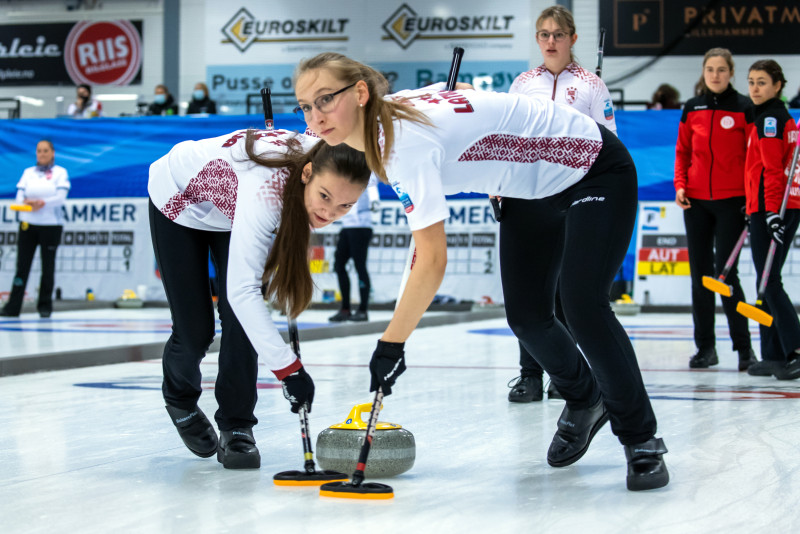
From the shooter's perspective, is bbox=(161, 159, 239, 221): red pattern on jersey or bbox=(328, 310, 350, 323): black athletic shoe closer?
bbox=(161, 159, 239, 221): red pattern on jersey

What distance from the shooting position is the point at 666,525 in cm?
196

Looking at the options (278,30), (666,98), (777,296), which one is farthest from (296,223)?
(278,30)

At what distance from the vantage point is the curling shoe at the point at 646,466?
2.31 meters

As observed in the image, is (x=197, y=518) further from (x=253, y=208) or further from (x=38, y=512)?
(x=253, y=208)

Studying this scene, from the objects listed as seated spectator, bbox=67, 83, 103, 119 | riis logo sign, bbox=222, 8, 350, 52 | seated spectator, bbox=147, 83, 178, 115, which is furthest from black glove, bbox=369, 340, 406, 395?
riis logo sign, bbox=222, 8, 350, 52

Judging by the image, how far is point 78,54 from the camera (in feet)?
62.4

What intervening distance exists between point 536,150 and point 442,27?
50.9ft

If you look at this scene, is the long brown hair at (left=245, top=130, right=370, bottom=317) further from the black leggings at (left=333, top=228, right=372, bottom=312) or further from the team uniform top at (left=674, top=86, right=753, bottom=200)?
the black leggings at (left=333, top=228, right=372, bottom=312)

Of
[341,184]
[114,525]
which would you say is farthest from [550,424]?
[114,525]

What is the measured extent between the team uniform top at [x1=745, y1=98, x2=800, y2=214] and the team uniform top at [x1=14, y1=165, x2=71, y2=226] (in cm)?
681

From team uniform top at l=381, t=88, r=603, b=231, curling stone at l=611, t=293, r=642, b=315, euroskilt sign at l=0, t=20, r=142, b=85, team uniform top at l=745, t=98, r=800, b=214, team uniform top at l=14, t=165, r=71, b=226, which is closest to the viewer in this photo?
team uniform top at l=381, t=88, r=603, b=231

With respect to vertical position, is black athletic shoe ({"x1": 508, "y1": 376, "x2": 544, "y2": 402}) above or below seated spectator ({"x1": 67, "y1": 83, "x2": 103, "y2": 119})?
below

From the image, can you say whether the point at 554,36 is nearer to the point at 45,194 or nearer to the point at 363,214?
the point at 363,214

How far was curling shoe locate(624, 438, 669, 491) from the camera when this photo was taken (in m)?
2.31
